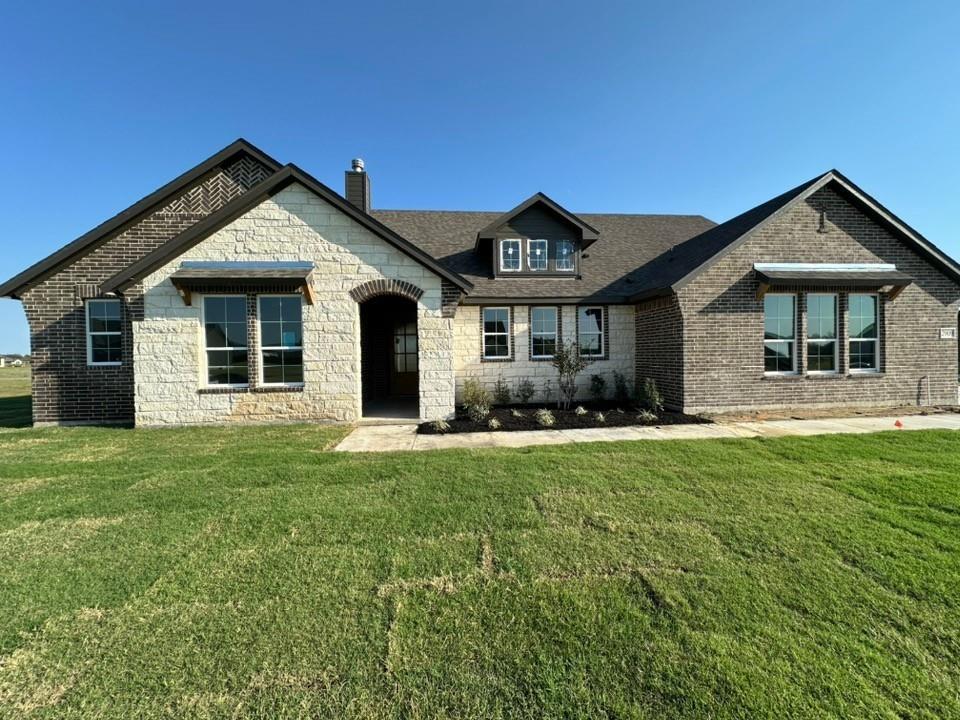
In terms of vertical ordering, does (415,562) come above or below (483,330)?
below

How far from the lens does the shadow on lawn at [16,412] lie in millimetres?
10539

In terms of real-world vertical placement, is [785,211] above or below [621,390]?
above

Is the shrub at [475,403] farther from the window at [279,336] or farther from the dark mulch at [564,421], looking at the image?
the window at [279,336]

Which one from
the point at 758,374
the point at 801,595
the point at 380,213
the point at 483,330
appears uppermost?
the point at 380,213

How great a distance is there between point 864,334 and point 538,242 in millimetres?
9615

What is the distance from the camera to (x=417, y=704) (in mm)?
2105

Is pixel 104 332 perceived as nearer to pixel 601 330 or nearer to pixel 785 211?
pixel 601 330

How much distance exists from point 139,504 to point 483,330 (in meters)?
9.35

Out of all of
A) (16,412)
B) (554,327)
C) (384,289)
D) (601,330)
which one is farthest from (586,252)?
(16,412)

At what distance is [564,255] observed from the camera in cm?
1373

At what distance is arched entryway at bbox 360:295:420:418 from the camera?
1430cm

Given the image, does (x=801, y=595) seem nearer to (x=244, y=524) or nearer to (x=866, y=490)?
(x=866, y=490)

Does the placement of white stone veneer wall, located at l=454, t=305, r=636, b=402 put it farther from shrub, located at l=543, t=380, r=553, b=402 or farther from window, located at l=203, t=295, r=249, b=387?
window, located at l=203, t=295, r=249, b=387

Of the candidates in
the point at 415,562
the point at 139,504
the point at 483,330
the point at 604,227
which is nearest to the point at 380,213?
the point at 483,330
